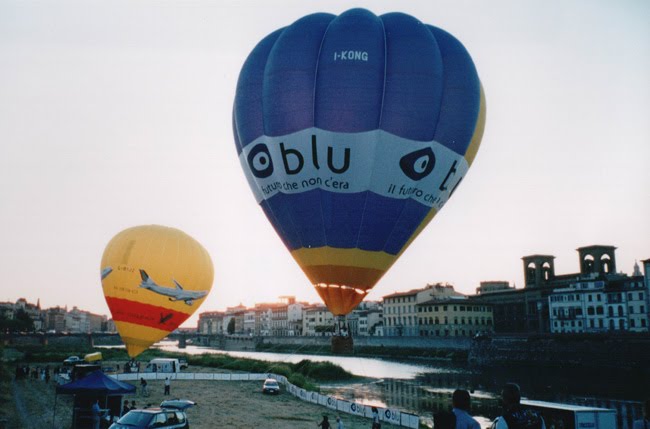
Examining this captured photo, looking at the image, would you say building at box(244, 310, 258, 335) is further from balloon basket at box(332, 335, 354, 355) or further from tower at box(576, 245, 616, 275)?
balloon basket at box(332, 335, 354, 355)

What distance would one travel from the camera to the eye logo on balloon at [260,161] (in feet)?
→ 46.1

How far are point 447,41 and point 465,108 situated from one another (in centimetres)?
191

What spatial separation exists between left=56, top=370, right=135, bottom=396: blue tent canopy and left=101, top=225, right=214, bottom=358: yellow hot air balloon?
7.07 meters

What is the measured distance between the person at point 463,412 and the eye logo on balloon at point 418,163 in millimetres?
8667

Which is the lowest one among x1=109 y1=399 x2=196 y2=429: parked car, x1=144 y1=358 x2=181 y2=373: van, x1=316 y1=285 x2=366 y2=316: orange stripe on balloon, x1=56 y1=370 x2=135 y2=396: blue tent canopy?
x1=144 y1=358 x2=181 y2=373: van

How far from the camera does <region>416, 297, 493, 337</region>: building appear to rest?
81250 millimetres

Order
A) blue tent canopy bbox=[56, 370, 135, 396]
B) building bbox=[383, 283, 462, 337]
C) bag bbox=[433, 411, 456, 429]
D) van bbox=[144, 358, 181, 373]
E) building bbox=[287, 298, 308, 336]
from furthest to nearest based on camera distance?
building bbox=[287, 298, 308, 336] < building bbox=[383, 283, 462, 337] < van bbox=[144, 358, 181, 373] < blue tent canopy bbox=[56, 370, 135, 396] < bag bbox=[433, 411, 456, 429]

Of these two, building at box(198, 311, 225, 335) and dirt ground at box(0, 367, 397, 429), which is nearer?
dirt ground at box(0, 367, 397, 429)

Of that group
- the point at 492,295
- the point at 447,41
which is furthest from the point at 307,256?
the point at 492,295

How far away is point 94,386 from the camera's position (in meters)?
13.7

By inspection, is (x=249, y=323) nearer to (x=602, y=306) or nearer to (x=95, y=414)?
(x=602, y=306)

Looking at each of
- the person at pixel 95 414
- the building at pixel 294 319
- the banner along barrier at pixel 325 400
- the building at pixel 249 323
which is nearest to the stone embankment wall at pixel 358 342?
the banner along barrier at pixel 325 400

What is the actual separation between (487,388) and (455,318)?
43.5 meters

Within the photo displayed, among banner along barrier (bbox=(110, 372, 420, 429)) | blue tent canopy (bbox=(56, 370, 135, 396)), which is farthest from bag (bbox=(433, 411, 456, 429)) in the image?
banner along barrier (bbox=(110, 372, 420, 429))
